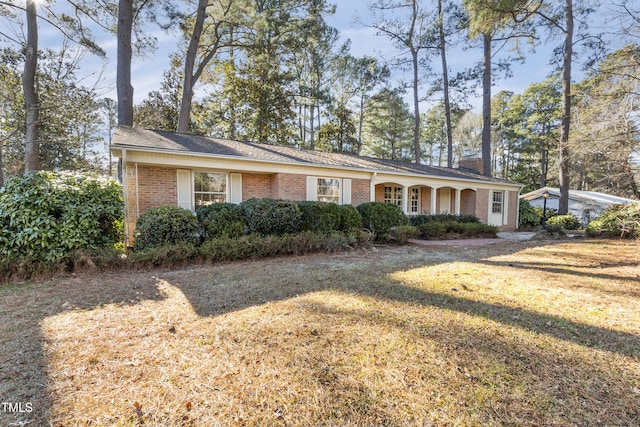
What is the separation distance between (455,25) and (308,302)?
72.2 feet

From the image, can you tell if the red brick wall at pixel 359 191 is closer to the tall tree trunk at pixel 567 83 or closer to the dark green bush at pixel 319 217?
the dark green bush at pixel 319 217

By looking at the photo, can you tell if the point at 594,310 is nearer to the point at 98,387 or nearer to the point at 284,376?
the point at 284,376

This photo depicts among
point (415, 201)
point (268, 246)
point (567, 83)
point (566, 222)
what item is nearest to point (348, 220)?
point (268, 246)

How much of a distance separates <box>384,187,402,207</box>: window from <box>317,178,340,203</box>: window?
12.5 feet

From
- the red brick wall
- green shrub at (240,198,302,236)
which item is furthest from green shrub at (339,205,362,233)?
the red brick wall

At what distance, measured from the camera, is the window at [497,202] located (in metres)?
16.5

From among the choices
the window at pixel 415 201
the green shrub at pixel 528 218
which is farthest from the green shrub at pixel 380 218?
the green shrub at pixel 528 218

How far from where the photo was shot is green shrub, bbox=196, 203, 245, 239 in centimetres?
699

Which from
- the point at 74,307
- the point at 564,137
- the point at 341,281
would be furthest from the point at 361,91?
the point at 74,307

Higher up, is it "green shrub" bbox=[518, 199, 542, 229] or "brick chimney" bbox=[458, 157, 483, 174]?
"brick chimney" bbox=[458, 157, 483, 174]

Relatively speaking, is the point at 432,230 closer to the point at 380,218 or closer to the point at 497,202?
the point at 380,218

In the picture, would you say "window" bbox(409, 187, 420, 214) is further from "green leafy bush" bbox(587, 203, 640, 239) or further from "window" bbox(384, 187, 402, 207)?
"green leafy bush" bbox(587, 203, 640, 239)

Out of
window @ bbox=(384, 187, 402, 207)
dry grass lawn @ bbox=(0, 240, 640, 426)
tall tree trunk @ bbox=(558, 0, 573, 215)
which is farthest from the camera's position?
tall tree trunk @ bbox=(558, 0, 573, 215)

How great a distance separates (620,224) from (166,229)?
15.4 metres
